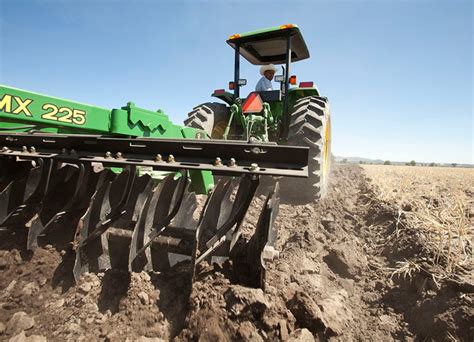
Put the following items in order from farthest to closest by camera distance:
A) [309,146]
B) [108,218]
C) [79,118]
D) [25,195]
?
[309,146]
[25,195]
[79,118]
[108,218]

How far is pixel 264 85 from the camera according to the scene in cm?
488

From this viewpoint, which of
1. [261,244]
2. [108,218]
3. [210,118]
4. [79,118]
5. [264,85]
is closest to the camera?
[261,244]

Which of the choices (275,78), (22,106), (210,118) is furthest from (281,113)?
(22,106)

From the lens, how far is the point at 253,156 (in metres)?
1.74

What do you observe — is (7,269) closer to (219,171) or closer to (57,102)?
(57,102)

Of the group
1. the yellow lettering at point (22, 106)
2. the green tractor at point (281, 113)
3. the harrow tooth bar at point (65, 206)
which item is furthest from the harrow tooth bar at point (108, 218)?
the green tractor at point (281, 113)

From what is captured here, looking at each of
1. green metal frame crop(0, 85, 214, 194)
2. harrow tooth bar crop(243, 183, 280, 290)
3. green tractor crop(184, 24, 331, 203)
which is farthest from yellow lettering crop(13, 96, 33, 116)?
green tractor crop(184, 24, 331, 203)

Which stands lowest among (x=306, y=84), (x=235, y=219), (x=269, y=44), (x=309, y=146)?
(x=235, y=219)

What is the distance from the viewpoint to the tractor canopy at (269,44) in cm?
432

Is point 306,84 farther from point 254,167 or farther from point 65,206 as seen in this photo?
point 65,206

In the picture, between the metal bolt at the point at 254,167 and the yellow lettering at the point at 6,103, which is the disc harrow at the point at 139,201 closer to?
the metal bolt at the point at 254,167

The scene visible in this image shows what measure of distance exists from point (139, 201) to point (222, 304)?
3.00 feet

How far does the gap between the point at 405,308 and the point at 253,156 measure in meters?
1.50

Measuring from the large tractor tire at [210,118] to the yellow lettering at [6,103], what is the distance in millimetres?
2600
